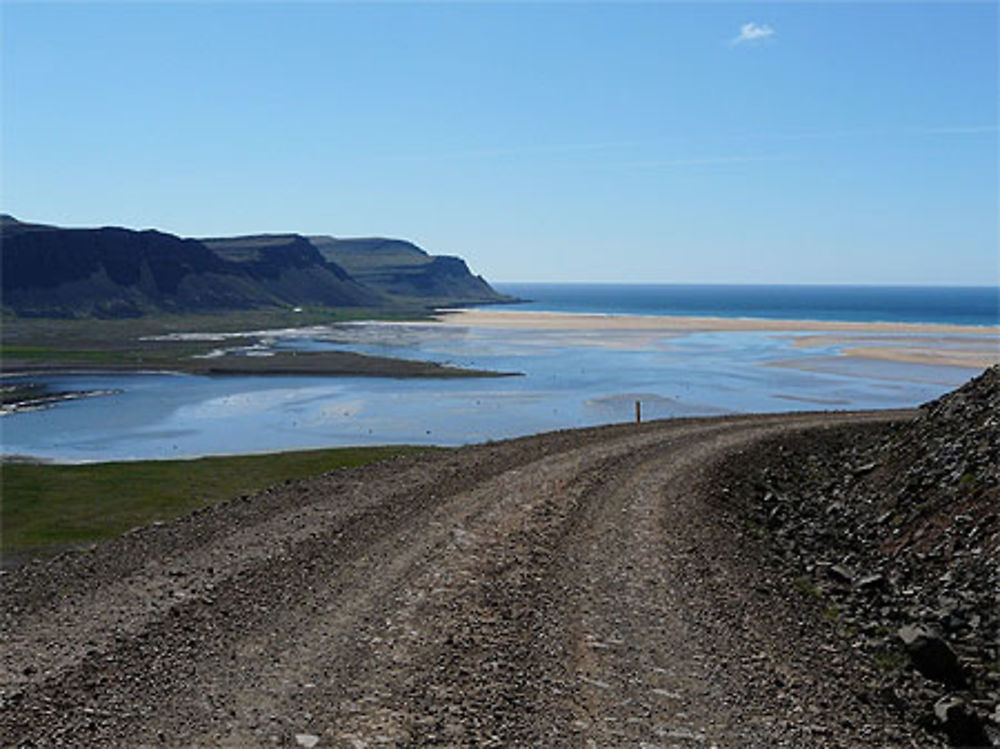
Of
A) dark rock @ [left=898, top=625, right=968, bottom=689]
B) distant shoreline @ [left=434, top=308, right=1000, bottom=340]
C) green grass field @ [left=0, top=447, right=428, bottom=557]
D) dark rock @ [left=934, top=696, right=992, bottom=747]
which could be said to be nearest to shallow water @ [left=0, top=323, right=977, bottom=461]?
green grass field @ [left=0, top=447, right=428, bottom=557]

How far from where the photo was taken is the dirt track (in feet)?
33.2

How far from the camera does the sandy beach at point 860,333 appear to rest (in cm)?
9881

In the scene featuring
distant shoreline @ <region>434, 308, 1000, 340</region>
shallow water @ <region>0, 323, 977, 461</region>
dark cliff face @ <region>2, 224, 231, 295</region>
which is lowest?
shallow water @ <region>0, 323, 977, 461</region>

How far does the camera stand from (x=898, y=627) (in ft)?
45.7

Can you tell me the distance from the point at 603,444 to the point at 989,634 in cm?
1549

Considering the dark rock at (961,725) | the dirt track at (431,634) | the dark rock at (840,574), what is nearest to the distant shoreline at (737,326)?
the dark rock at (840,574)

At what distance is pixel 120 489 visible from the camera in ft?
118

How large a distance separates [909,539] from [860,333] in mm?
136986

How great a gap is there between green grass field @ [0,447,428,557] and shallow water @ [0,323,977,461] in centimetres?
788

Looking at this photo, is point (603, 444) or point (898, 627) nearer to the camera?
point (898, 627)

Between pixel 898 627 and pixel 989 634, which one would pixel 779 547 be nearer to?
pixel 898 627

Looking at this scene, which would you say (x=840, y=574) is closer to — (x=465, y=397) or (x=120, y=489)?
(x=120, y=489)

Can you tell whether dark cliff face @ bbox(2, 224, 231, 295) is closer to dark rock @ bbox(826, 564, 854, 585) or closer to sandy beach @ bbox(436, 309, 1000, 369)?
sandy beach @ bbox(436, 309, 1000, 369)

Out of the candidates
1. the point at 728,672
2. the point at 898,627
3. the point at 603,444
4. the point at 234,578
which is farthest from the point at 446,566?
the point at 603,444
